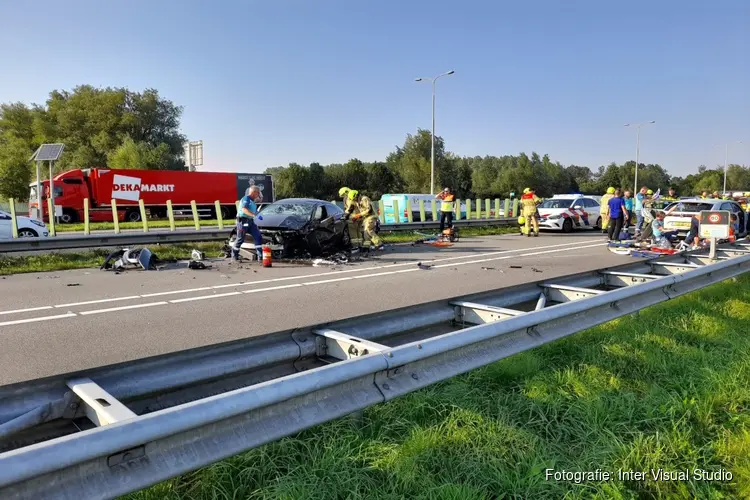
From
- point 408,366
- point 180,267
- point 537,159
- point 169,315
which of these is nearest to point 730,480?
point 408,366

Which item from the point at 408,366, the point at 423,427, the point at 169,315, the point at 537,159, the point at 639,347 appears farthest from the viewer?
the point at 537,159

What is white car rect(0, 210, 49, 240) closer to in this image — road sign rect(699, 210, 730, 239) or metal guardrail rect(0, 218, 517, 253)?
metal guardrail rect(0, 218, 517, 253)

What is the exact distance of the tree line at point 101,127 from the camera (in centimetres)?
5244

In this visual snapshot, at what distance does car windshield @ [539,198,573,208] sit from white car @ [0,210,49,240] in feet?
60.9

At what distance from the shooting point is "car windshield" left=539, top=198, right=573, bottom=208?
74.3 feet

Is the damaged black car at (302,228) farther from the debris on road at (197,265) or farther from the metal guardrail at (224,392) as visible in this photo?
the metal guardrail at (224,392)

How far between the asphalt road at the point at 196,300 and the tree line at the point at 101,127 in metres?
Result: 45.3

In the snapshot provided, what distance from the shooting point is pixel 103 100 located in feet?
186

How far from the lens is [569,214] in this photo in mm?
22266

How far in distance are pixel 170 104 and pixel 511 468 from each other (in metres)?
64.3

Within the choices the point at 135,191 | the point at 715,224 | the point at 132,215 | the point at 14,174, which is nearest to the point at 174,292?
the point at 715,224

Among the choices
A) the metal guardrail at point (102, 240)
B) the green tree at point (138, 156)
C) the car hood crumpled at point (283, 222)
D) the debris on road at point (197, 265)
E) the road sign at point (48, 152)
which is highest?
the green tree at point (138, 156)

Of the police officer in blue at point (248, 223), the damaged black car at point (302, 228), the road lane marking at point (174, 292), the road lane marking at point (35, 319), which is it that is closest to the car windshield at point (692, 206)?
the damaged black car at point (302, 228)

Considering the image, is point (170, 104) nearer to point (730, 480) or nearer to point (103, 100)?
point (103, 100)
